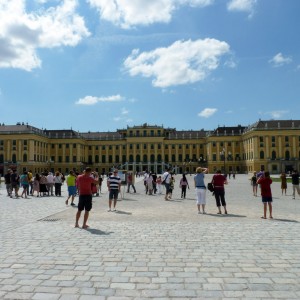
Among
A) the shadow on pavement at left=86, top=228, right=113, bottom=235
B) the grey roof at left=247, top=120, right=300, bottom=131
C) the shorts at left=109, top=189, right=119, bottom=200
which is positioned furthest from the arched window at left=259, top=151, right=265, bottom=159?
the shadow on pavement at left=86, top=228, right=113, bottom=235

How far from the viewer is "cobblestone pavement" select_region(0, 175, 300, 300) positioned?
16.7 feet

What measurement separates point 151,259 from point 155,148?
103688 millimetres

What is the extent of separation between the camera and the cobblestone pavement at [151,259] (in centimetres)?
510

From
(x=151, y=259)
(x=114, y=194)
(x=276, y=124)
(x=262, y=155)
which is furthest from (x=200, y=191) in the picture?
(x=276, y=124)

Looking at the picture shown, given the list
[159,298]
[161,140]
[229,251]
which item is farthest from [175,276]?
[161,140]

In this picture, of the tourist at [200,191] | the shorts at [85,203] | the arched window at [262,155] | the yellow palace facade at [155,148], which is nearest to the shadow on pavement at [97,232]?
the shorts at [85,203]

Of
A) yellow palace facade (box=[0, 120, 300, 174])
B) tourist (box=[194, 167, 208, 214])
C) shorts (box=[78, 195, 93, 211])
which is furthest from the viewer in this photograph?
yellow palace facade (box=[0, 120, 300, 174])

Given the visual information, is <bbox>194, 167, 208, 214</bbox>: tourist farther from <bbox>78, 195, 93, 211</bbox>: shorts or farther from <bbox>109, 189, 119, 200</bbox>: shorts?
<bbox>78, 195, 93, 211</bbox>: shorts

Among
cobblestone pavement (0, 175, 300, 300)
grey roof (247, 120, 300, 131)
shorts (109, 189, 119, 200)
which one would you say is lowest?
cobblestone pavement (0, 175, 300, 300)

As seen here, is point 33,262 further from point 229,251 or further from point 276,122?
point 276,122

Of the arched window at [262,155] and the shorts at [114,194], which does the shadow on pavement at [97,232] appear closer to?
the shorts at [114,194]

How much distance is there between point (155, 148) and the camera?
11044 cm

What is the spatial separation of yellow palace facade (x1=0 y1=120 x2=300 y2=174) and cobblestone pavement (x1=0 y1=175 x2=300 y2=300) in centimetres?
8327

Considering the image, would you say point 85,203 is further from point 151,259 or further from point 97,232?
point 151,259
